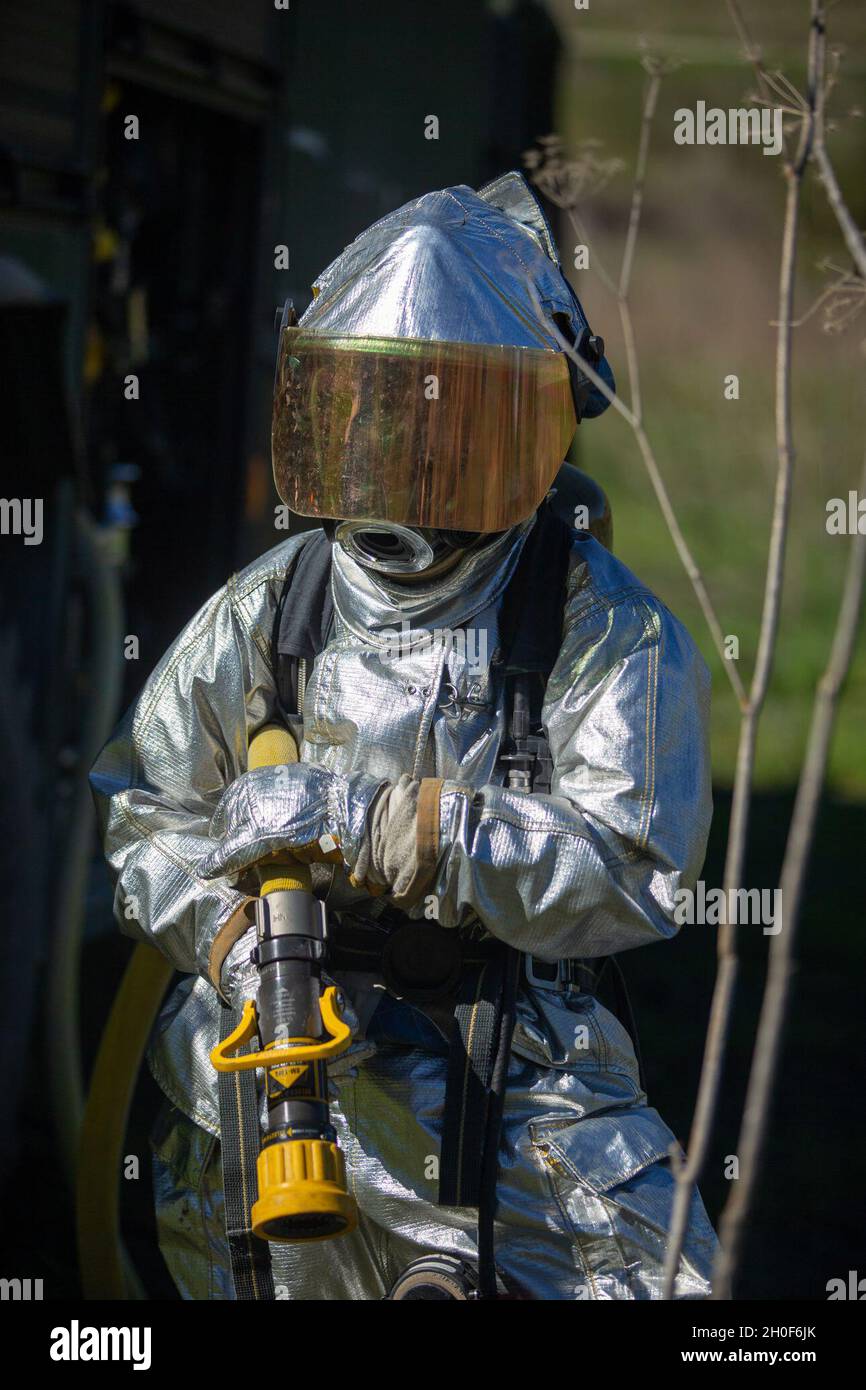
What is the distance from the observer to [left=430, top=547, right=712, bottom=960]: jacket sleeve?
205 centimetres

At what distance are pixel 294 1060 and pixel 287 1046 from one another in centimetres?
2

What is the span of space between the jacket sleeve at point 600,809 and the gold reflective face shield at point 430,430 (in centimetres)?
21

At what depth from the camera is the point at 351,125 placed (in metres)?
5.34

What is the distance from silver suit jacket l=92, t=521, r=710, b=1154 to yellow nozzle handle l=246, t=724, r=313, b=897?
39 millimetres

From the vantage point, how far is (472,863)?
6.63ft

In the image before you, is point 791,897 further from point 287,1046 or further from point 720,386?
point 720,386

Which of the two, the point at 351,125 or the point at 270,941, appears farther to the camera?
the point at 351,125

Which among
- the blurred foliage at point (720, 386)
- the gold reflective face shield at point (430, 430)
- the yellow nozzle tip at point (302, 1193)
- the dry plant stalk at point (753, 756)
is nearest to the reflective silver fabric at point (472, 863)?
the gold reflective face shield at point (430, 430)


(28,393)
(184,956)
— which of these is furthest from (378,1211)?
(28,393)

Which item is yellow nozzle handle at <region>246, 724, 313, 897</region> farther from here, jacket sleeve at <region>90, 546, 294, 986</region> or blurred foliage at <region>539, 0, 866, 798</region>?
blurred foliage at <region>539, 0, 866, 798</region>

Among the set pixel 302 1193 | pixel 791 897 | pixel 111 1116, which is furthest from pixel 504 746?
pixel 111 1116

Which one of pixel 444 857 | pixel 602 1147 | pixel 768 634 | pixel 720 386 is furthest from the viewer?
pixel 720 386
